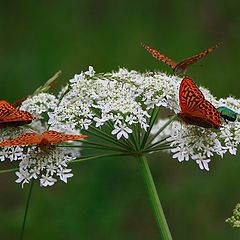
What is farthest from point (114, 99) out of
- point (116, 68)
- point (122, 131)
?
point (116, 68)

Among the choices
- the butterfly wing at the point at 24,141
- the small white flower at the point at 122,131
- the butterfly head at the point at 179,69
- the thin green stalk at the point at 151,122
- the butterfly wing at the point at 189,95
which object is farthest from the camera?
the butterfly head at the point at 179,69

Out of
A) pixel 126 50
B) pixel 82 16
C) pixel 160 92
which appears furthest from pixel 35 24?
pixel 160 92

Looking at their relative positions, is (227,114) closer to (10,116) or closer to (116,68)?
(10,116)

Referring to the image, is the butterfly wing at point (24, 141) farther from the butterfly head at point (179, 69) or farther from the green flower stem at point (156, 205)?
the butterfly head at point (179, 69)

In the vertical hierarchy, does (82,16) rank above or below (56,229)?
above

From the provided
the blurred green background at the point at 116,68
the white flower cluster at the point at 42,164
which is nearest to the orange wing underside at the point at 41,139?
the white flower cluster at the point at 42,164

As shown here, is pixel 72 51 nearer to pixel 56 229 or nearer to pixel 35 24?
pixel 35 24
